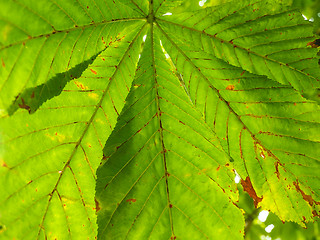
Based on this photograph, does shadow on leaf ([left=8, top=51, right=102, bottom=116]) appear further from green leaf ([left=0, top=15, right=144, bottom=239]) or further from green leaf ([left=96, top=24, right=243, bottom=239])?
green leaf ([left=96, top=24, right=243, bottom=239])

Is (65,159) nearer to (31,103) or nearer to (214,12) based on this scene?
(31,103)

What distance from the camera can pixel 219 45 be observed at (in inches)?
36.3

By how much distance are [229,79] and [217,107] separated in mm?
94

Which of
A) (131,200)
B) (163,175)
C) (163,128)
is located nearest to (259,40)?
(163,128)

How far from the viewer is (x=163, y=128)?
92 cm

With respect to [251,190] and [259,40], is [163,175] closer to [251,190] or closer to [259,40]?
[251,190]

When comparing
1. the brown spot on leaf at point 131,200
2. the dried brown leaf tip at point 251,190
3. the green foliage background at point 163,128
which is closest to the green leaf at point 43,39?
the green foliage background at point 163,128

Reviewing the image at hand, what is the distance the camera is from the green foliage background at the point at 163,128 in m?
0.81

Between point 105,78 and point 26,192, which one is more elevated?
point 105,78

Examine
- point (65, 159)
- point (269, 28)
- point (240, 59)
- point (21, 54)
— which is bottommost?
point (65, 159)

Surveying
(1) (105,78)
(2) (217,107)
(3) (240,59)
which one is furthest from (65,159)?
(3) (240,59)

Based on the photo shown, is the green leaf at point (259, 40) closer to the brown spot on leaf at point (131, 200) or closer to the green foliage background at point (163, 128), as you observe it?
the green foliage background at point (163, 128)

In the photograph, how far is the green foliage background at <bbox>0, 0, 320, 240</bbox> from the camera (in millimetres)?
808

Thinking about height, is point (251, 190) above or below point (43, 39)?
below
